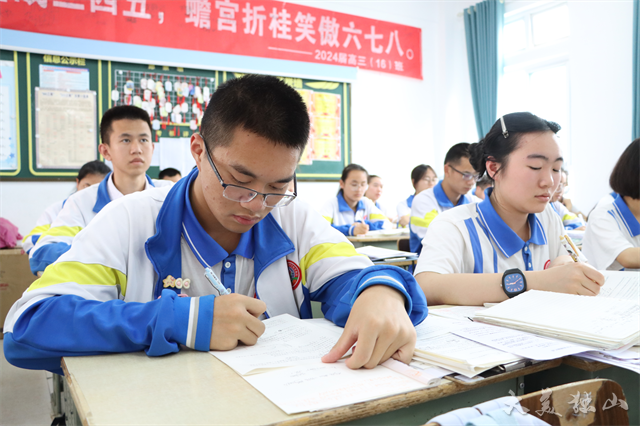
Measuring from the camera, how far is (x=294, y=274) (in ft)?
3.77

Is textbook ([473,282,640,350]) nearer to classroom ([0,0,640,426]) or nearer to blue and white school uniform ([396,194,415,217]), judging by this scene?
classroom ([0,0,640,426])

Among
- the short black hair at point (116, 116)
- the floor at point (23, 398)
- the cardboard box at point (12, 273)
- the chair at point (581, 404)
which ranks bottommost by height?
the floor at point (23, 398)

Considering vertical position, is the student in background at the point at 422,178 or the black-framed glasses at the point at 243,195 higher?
the student in background at the point at 422,178

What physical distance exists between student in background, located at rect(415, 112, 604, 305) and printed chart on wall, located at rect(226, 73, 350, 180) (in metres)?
3.86

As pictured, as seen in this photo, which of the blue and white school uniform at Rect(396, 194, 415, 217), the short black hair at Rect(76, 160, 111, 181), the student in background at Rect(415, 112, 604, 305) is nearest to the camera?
the student in background at Rect(415, 112, 604, 305)

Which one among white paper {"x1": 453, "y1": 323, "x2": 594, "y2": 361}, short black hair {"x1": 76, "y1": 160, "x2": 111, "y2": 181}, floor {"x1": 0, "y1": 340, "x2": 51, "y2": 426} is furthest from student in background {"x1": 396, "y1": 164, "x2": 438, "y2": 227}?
white paper {"x1": 453, "y1": 323, "x2": 594, "y2": 361}

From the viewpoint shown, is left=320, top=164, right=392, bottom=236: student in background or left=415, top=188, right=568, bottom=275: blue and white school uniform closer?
left=415, top=188, right=568, bottom=275: blue and white school uniform

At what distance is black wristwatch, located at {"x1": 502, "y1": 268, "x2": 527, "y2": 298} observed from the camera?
1244 mm

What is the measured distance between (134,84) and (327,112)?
2.15 metres

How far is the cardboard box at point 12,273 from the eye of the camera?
3266mm

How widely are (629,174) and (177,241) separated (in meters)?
1.91

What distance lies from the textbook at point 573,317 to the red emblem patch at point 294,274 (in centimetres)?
42

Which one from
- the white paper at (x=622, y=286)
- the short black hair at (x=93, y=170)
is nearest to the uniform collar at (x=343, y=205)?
the short black hair at (x=93, y=170)

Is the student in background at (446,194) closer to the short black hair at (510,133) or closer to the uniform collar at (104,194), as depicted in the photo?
the short black hair at (510,133)
